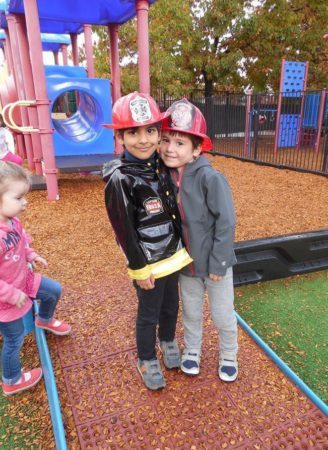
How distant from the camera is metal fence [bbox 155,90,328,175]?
10.9 meters

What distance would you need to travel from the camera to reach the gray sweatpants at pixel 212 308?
2.10 metres

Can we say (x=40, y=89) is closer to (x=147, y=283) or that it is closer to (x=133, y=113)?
(x=133, y=113)

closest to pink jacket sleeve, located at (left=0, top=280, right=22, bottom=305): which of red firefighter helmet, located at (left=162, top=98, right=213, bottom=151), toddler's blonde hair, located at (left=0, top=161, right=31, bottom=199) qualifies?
toddler's blonde hair, located at (left=0, top=161, right=31, bottom=199)

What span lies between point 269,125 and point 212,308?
12.6m

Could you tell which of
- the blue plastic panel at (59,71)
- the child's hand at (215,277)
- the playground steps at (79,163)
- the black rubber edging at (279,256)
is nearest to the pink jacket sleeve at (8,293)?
the child's hand at (215,277)

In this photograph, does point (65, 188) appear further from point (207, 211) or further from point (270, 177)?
point (207, 211)

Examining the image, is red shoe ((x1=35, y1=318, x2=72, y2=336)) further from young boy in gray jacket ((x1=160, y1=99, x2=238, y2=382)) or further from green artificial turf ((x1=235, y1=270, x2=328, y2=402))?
green artificial turf ((x1=235, y1=270, x2=328, y2=402))

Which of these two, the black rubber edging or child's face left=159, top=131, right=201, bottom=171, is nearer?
child's face left=159, top=131, right=201, bottom=171

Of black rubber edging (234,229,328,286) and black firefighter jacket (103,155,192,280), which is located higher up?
black firefighter jacket (103,155,192,280)

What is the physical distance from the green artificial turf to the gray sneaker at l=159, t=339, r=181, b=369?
799 millimetres

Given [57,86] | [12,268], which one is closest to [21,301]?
[12,268]

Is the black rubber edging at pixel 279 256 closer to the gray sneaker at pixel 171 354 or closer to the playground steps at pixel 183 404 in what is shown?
the playground steps at pixel 183 404

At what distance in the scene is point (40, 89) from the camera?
18.2 ft

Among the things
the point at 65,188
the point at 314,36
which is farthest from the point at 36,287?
the point at 314,36
